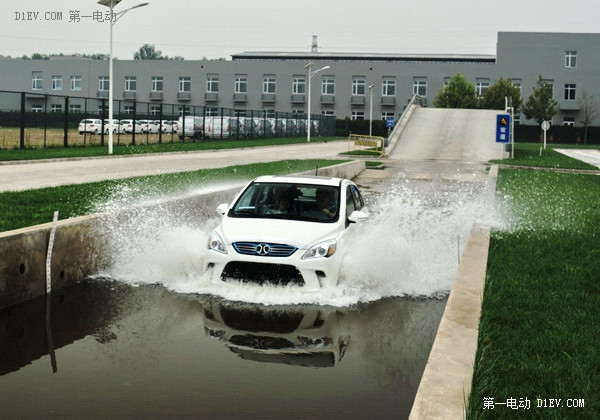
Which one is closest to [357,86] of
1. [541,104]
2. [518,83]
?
[518,83]

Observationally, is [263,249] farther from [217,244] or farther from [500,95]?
[500,95]

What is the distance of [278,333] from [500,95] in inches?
3574

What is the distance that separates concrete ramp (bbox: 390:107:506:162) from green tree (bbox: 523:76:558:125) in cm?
2504

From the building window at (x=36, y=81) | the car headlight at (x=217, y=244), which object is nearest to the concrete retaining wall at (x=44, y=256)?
the car headlight at (x=217, y=244)

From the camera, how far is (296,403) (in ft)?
20.5

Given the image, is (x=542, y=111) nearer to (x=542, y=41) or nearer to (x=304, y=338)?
(x=542, y=41)

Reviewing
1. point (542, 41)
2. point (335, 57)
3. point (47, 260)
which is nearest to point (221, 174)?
point (47, 260)

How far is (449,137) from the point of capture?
186 ft

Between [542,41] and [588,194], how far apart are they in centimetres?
8372

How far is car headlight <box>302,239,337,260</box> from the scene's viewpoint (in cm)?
977

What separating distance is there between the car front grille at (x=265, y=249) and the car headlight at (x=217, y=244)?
0.59 feet

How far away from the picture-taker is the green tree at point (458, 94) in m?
98.0

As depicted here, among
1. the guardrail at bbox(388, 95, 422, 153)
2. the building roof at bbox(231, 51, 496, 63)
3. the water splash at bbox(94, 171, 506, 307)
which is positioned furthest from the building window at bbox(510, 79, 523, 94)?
the water splash at bbox(94, 171, 506, 307)

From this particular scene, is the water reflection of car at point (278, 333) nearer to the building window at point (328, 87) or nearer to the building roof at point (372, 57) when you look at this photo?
the building window at point (328, 87)
